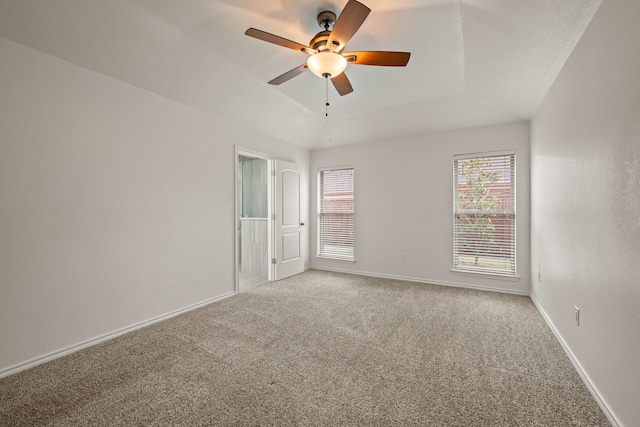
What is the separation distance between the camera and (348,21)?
6.02 feet

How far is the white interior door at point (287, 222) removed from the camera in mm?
4781

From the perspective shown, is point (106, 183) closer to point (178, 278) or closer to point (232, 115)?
point (178, 278)

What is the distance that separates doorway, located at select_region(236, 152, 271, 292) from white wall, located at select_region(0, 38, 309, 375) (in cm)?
135

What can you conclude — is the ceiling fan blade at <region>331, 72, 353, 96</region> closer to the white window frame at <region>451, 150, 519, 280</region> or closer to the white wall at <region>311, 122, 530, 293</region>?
the white wall at <region>311, 122, 530, 293</region>

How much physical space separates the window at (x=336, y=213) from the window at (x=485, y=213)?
70.4 inches

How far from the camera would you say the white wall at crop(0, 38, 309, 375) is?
2.17 metres

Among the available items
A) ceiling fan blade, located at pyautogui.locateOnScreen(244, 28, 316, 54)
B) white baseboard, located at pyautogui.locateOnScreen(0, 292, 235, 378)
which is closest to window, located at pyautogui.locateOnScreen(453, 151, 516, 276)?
ceiling fan blade, located at pyautogui.locateOnScreen(244, 28, 316, 54)

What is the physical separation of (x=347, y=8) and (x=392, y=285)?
3.74 m

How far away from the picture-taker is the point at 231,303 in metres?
3.65

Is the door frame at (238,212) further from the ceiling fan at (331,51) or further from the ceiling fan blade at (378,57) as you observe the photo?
the ceiling fan blade at (378,57)

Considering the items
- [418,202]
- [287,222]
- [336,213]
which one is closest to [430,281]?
[418,202]

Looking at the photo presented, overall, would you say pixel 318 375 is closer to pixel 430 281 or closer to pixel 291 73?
pixel 291 73

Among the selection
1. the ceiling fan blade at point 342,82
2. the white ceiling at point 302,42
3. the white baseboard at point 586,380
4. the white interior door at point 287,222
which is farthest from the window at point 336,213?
the white baseboard at point 586,380

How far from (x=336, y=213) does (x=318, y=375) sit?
3630 mm
